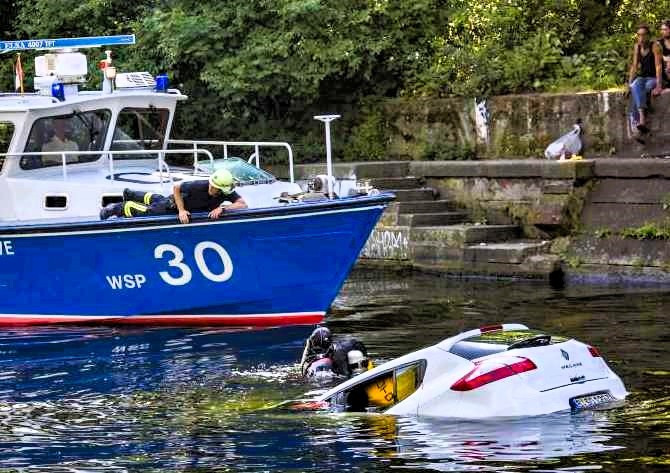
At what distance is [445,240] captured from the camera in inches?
824

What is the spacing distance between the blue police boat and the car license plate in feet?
20.6

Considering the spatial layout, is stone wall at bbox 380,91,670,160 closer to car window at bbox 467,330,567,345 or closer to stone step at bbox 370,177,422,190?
stone step at bbox 370,177,422,190

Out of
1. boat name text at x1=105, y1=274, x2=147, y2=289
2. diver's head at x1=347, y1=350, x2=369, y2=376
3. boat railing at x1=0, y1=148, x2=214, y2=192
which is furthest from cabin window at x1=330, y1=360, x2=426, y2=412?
boat railing at x1=0, y1=148, x2=214, y2=192

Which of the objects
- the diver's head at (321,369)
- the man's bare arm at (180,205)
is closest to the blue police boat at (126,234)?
the man's bare arm at (180,205)

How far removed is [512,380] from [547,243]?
33.5ft

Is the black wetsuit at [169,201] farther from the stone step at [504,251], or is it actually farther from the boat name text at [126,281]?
the stone step at [504,251]

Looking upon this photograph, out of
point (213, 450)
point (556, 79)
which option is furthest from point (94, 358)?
point (556, 79)

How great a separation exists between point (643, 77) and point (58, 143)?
8.39m

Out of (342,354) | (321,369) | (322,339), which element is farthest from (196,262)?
(342,354)

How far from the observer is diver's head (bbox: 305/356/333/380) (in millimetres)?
13016

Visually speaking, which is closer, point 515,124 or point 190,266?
point 190,266

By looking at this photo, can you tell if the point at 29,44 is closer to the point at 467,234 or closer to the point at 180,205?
the point at 180,205

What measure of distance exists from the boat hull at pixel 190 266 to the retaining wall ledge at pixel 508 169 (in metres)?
4.48

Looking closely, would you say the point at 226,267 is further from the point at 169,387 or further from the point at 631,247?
the point at 631,247
